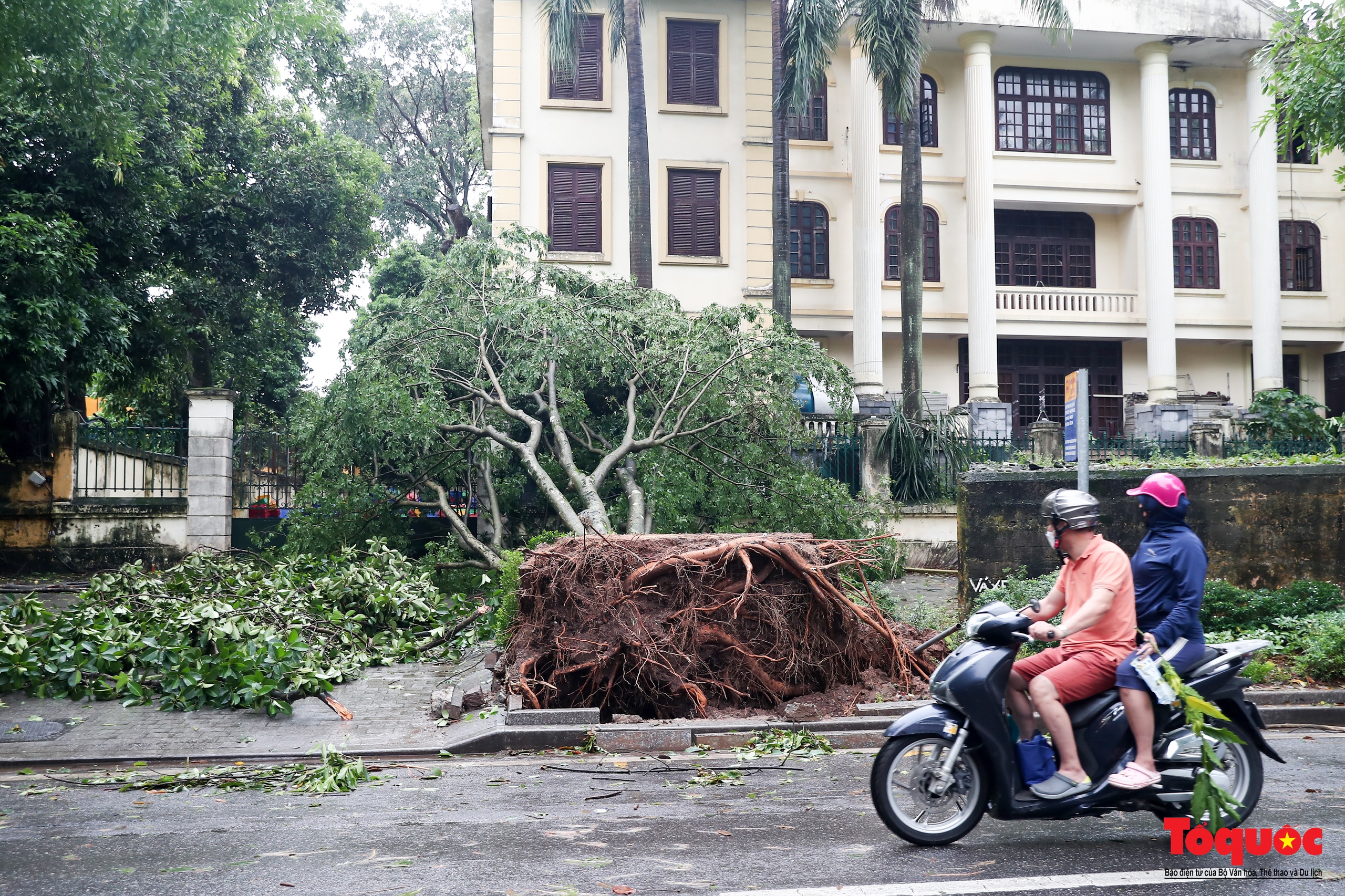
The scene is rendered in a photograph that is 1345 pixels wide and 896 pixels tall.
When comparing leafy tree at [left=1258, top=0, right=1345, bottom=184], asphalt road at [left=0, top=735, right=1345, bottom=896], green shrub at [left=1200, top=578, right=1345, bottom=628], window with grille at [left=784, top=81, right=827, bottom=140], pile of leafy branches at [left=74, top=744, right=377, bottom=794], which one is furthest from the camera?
window with grille at [left=784, top=81, right=827, bottom=140]

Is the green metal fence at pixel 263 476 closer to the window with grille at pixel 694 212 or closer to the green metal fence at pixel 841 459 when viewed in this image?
the green metal fence at pixel 841 459

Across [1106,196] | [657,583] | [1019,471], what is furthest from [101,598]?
[1106,196]

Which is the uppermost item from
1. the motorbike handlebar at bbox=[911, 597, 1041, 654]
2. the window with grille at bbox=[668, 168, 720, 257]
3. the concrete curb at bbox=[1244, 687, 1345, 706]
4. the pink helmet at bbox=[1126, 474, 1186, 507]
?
the window with grille at bbox=[668, 168, 720, 257]

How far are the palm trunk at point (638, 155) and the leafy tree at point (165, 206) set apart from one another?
5.89 meters

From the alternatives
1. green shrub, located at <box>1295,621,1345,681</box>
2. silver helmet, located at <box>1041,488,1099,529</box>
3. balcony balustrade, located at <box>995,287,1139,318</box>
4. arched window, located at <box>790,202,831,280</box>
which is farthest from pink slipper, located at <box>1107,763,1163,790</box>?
balcony balustrade, located at <box>995,287,1139,318</box>

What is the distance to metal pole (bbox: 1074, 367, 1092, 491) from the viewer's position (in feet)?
30.0

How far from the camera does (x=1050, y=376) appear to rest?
30672mm

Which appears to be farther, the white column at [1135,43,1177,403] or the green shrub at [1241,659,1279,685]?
the white column at [1135,43,1177,403]

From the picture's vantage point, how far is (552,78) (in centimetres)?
2477

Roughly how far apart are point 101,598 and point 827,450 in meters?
11.6

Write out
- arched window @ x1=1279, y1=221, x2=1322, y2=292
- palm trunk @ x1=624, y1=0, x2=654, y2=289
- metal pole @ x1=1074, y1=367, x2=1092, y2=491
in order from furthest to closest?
arched window @ x1=1279, y1=221, x2=1322, y2=292 → palm trunk @ x1=624, y1=0, x2=654, y2=289 → metal pole @ x1=1074, y1=367, x2=1092, y2=491

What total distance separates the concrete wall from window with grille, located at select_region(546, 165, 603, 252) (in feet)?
49.4

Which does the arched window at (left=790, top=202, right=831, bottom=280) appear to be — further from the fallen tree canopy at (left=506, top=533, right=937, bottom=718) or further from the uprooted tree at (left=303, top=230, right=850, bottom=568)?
the fallen tree canopy at (left=506, top=533, right=937, bottom=718)

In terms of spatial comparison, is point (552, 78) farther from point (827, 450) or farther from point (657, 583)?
point (657, 583)
